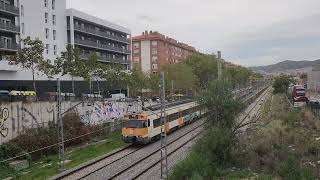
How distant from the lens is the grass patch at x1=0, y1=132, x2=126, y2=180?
24.6 meters

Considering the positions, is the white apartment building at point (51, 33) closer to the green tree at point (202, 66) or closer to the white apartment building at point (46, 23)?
the white apartment building at point (46, 23)

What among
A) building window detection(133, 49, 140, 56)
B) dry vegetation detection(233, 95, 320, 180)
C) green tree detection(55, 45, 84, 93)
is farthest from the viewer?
building window detection(133, 49, 140, 56)

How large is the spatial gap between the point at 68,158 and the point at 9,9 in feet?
111

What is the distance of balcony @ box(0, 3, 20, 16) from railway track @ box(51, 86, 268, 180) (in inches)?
1214

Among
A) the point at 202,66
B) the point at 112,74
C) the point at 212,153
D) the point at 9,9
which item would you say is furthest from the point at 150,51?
the point at 212,153

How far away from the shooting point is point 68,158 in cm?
2959

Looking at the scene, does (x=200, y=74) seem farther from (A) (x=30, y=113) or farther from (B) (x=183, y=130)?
(A) (x=30, y=113)

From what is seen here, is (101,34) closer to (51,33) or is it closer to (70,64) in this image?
(51,33)

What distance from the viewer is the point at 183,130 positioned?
44719 mm

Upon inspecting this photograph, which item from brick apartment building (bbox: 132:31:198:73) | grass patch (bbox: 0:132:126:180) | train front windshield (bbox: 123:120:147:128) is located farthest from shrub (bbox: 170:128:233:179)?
brick apartment building (bbox: 132:31:198:73)

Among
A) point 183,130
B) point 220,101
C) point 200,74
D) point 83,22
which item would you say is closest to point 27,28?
point 83,22

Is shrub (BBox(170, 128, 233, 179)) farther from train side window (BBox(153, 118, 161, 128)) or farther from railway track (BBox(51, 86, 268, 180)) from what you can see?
train side window (BBox(153, 118, 161, 128))

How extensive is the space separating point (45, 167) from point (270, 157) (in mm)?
13590

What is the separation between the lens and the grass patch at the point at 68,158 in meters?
24.6
